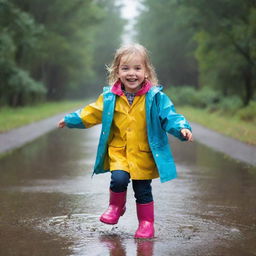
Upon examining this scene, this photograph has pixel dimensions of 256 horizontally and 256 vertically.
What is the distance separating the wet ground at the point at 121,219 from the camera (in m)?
4.46

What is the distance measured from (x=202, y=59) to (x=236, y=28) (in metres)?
6.88

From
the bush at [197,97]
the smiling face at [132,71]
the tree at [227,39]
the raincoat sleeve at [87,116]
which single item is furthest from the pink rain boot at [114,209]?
the bush at [197,97]

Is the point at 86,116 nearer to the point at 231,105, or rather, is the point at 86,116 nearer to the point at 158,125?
the point at 158,125

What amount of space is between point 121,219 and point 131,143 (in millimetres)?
1024

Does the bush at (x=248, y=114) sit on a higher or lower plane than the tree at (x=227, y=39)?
lower

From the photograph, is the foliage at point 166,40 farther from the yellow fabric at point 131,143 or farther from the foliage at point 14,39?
the yellow fabric at point 131,143

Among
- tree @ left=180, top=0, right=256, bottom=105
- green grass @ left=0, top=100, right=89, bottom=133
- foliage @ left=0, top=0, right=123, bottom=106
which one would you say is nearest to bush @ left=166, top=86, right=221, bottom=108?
tree @ left=180, top=0, right=256, bottom=105

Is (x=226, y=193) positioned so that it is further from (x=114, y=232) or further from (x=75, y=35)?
(x=75, y=35)

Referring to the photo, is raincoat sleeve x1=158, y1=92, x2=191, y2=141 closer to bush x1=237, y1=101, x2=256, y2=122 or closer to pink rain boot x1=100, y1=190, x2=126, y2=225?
pink rain boot x1=100, y1=190, x2=126, y2=225

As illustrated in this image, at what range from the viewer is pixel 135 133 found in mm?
4930

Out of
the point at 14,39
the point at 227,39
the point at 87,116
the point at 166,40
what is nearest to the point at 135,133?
the point at 87,116

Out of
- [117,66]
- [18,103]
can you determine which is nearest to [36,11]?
[18,103]

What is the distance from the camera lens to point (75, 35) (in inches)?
1949

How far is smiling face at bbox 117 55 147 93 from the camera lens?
4.95 m
